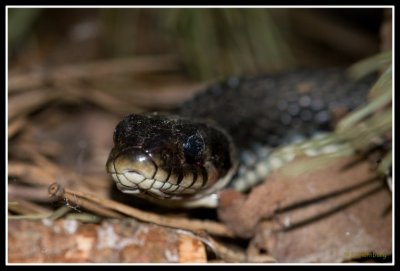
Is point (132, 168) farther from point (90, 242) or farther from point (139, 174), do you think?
point (90, 242)

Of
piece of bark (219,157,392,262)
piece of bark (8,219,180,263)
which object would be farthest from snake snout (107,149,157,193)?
piece of bark (219,157,392,262)

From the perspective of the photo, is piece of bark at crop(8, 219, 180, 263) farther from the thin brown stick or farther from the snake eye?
the snake eye

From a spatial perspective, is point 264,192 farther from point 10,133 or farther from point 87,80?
point 87,80

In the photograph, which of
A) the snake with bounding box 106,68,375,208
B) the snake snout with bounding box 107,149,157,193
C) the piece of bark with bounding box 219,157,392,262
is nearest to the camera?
the snake snout with bounding box 107,149,157,193

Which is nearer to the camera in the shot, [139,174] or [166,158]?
[139,174]

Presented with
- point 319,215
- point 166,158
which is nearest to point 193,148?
point 166,158

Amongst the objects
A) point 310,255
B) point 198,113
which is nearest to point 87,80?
point 198,113
